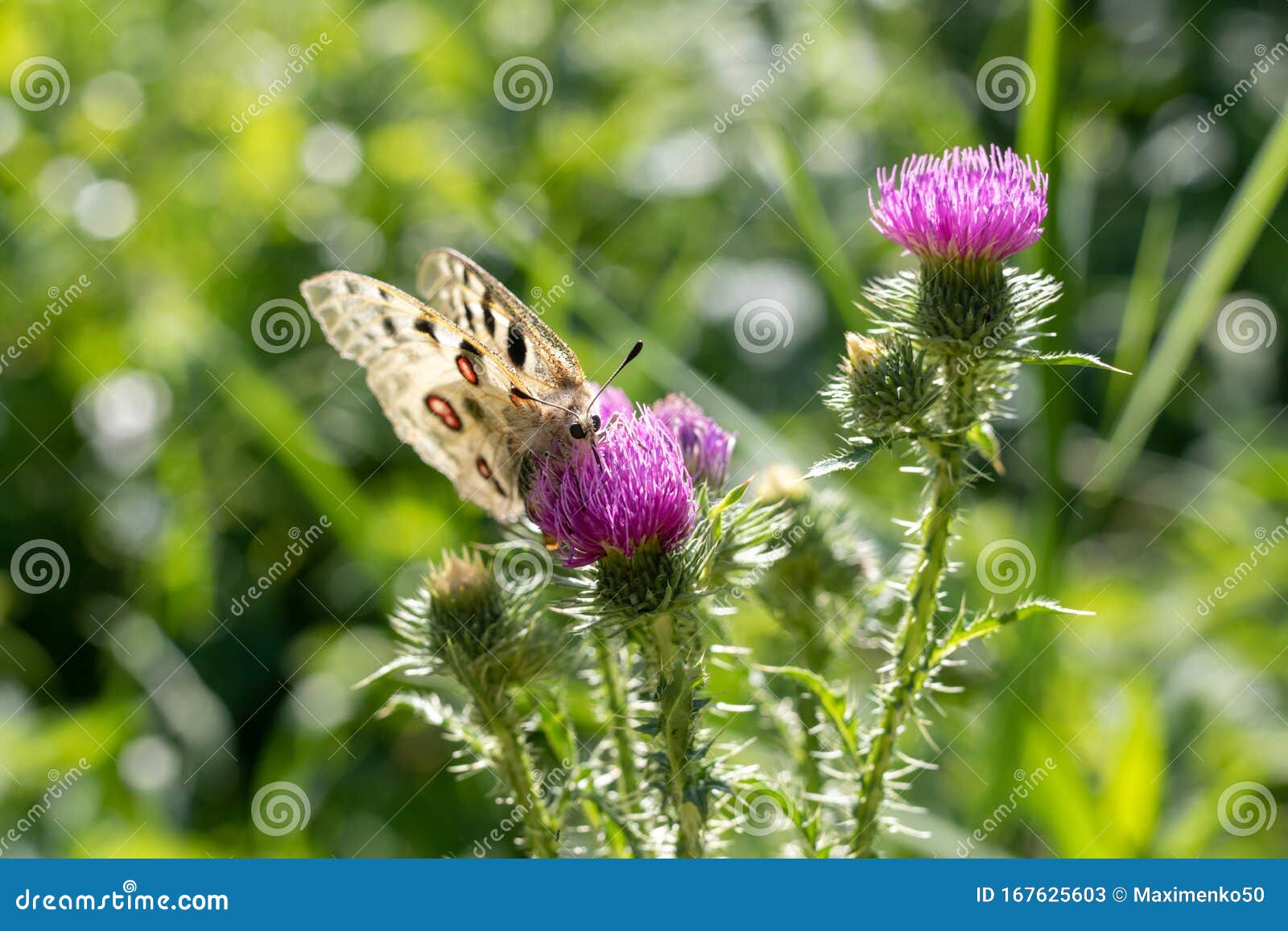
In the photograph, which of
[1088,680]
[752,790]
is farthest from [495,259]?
[752,790]

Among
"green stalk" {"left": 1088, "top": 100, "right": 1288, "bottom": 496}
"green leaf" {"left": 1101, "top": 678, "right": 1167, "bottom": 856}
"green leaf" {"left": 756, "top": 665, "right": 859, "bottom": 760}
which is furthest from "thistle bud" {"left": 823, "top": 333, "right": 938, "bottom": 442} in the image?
"green leaf" {"left": 1101, "top": 678, "right": 1167, "bottom": 856}

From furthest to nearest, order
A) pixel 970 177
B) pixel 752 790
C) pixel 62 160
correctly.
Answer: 1. pixel 62 160
2. pixel 970 177
3. pixel 752 790

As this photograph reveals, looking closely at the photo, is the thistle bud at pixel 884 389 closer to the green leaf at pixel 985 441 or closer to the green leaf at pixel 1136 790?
the green leaf at pixel 985 441

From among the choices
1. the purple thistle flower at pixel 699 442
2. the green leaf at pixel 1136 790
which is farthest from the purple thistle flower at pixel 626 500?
the green leaf at pixel 1136 790

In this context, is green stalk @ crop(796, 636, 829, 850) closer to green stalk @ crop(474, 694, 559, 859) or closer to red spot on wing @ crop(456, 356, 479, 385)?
green stalk @ crop(474, 694, 559, 859)

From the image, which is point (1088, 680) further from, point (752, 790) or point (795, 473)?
point (752, 790)

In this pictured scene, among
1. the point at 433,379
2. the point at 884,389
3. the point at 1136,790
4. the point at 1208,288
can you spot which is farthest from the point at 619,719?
the point at 1208,288

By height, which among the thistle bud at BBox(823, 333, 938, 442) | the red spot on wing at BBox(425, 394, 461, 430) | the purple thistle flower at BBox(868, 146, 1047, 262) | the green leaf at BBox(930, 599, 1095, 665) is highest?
the purple thistle flower at BBox(868, 146, 1047, 262)
